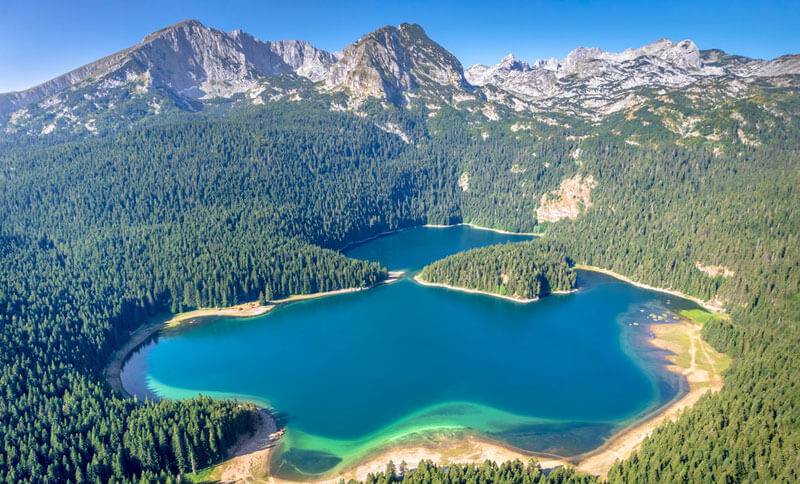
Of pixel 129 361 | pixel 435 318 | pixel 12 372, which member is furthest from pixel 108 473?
pixel 435 318

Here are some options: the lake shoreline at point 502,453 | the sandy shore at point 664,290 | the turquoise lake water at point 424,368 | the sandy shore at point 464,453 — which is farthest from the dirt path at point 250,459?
the sandy shore at point 664,290

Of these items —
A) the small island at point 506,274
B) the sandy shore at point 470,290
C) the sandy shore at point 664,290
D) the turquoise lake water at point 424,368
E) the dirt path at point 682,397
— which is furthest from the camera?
the small island at point 506,274

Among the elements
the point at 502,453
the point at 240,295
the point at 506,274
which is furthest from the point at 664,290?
the point at 240,295

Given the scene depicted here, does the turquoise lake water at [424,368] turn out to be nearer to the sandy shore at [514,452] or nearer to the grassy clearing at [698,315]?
the sandy shore at [514,452]

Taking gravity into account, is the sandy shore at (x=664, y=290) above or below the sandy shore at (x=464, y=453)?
above

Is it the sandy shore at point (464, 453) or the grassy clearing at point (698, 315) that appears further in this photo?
the grassy clearing at point (698, 315)

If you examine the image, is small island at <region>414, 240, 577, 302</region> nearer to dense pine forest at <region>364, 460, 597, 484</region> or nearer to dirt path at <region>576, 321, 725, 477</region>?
dirt path at <region>576, 321, 725, 477</region>
